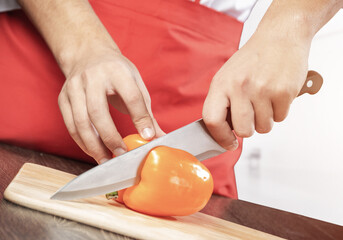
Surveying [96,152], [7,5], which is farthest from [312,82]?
[7,5]

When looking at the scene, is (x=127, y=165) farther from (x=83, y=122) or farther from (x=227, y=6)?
(x=227, y=6)

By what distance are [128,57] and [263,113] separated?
1.69 feet

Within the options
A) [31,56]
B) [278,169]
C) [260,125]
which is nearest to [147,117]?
[260,125]

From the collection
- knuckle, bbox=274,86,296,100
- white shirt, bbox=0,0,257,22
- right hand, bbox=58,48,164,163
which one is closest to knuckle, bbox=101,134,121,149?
right hand, bbox=58,48,164,163

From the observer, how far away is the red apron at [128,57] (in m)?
1.12

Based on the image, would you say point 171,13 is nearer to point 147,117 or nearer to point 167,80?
point 167,80

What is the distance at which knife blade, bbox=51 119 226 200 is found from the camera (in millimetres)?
695

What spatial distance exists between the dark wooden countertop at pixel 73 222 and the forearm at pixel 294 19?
466mm

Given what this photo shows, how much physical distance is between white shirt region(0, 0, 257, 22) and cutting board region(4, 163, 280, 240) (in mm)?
573

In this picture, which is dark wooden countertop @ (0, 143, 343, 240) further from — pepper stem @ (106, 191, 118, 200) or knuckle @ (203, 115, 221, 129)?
knuckle @ (203, 115, 221, 129)

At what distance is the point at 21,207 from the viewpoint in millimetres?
674

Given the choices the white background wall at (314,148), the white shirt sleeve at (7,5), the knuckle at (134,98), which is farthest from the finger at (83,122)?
the white background wall at (314,148)

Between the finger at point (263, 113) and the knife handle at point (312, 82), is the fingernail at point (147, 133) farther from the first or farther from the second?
the knife handle at point (312, 82)

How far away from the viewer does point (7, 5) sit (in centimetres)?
113
